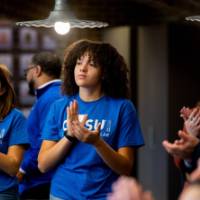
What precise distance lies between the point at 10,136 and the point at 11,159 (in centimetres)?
12

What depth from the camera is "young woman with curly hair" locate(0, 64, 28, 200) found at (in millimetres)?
2633

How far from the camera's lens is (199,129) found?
221 cm

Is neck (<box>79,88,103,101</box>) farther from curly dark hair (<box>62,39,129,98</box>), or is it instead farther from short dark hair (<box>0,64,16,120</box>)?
short dark hair (<box>0,64,16,120</box>)

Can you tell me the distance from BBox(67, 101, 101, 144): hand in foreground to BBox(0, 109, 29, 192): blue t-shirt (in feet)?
1.60

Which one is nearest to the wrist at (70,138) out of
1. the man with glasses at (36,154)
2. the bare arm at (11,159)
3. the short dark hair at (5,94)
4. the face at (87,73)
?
the face at (87,73)

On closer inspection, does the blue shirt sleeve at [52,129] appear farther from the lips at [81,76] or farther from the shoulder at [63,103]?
the lips at [81,76]

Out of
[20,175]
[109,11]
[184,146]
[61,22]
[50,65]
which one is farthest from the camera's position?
[109,11]

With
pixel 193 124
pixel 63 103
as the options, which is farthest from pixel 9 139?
pixel 193 124

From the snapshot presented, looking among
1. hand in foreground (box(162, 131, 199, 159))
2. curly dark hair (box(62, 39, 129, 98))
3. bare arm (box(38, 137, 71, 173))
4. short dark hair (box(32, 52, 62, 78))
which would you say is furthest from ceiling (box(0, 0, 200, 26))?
hand in foreground (box(162, 131, 199, 159))

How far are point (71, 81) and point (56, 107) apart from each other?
139 millimetres

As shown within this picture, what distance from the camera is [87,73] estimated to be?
2.46m

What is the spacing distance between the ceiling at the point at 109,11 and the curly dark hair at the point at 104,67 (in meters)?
2.67

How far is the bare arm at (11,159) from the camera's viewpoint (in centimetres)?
258

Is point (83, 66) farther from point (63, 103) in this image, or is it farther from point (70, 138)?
point (70, 138)
